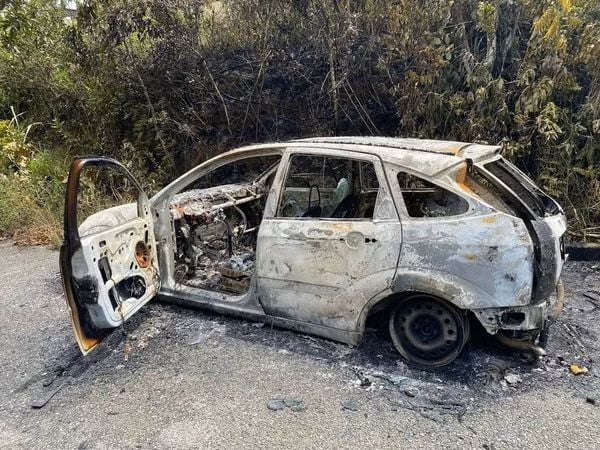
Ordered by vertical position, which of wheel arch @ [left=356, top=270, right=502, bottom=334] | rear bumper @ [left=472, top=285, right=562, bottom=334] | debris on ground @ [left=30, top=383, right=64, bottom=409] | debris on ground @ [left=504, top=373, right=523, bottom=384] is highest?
wheel arch @ [left=356, top=270, right=502, bottom=334]

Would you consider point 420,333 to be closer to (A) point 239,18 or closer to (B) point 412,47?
(B) point 412,47

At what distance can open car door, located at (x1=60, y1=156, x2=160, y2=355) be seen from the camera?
292cm

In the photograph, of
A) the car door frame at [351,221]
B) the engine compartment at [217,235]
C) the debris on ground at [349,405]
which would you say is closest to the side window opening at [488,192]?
the car door frame at [351,221]

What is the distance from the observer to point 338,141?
11.4ft

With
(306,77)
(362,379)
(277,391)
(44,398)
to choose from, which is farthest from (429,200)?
(306,77)

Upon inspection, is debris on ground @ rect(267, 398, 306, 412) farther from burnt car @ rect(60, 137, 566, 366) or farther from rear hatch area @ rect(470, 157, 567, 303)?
rear hatch area @ rect(470, 157, 567, 303)

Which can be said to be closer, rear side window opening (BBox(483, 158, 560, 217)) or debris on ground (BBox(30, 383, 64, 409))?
debris on ground (BBox(30, 383, 64, 409))

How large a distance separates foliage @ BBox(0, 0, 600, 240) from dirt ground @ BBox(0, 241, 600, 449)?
8.61ft

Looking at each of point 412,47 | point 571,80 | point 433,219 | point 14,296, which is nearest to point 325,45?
point 412,47

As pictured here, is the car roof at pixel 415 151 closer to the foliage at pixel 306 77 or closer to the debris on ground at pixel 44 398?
the debris on ground at pixel 44 398

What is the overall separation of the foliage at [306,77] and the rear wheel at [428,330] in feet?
10.6

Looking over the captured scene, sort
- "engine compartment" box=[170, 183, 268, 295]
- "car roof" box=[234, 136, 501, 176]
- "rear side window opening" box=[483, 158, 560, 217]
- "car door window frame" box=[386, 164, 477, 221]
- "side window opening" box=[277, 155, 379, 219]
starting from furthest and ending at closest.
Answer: "engine compartment" box=[170, 183, 268, 295]
"side window opening" box=[277, 155, 379, 219]
"rear side window opening" box=[483, 158, 560, 217]
"car roof" box=[234, 136, 501, 176]
"car door window frame" box=[386, 164, 477, 221]

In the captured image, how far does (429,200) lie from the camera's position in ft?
11.2

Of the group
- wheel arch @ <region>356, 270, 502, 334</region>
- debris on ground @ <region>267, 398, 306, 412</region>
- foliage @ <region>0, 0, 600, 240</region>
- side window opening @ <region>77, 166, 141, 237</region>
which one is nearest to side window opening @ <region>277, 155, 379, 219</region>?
wheel arch @ <region>356, 270, 502, 334</region>
